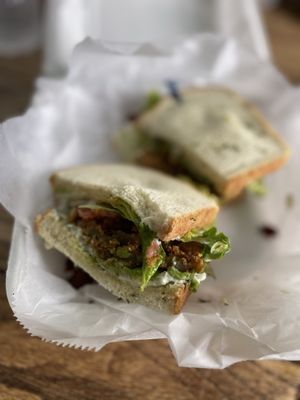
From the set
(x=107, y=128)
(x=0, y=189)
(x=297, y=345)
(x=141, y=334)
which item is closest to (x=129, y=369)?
(x=141, y=334)

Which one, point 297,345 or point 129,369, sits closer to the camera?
point 297,345

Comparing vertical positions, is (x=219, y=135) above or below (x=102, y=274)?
above

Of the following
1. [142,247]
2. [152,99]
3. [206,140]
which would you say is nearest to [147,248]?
[142,247]

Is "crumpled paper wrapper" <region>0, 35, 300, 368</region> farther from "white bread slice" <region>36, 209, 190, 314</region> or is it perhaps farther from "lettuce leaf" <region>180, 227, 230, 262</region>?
"lettuce leaf" <region>180, 227, 230, 262</region>

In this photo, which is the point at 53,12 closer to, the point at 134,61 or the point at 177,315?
the point at 134,61

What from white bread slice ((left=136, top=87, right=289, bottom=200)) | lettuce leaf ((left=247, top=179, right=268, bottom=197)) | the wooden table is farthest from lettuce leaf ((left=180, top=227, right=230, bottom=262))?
lettuce leaf ((left=247, top=179, right=268, bottom=197))

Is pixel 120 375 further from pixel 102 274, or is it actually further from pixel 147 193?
pixel 147 193
